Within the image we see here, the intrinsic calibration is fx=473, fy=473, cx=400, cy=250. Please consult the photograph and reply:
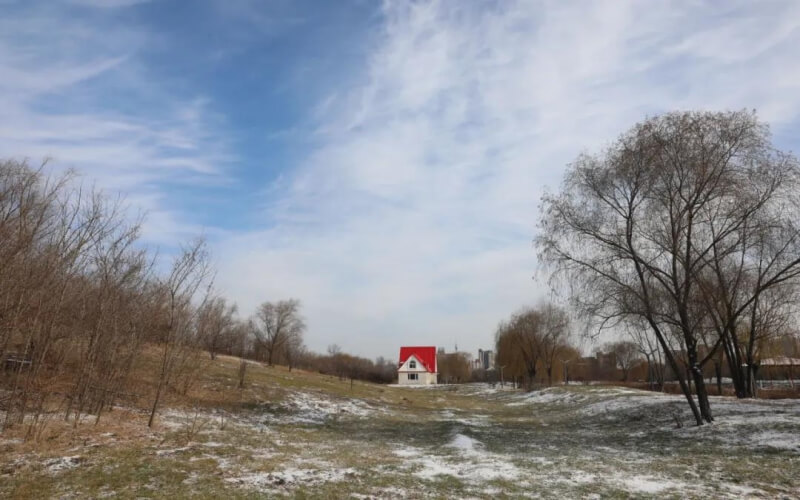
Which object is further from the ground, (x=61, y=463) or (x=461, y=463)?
(x=61, y=463)

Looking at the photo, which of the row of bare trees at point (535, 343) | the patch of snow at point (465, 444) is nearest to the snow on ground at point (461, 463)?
the patch of snow at point (465, 444)

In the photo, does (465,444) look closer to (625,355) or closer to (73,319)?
(73,319)

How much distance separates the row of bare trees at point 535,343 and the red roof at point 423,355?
80.8 ft

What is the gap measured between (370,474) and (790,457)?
30.4 ft

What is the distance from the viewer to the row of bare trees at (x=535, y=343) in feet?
172

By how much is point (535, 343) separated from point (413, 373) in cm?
3241

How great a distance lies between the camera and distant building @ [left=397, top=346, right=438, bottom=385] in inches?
3196

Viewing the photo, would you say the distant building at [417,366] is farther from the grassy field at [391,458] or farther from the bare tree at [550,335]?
the grassy field at [391,458]

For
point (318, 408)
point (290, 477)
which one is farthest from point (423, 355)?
point (290, 477)

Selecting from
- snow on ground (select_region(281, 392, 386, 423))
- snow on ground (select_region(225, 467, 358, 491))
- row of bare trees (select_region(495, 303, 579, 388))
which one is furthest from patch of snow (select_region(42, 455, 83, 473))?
row of bare trees (select_region(495, 303, 579, 388))

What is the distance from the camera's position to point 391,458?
10.8 metres

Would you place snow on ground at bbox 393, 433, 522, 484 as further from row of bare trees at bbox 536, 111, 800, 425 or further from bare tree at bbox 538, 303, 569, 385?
bare tree at bbox 538, 303, 569, 385

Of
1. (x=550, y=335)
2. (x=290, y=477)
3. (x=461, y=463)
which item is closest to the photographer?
(x=290, y=477)

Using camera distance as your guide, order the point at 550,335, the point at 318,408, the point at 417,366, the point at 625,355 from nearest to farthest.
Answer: the point at 318,408
the point at 550,335
the point at 625,355
the point at 417,366
